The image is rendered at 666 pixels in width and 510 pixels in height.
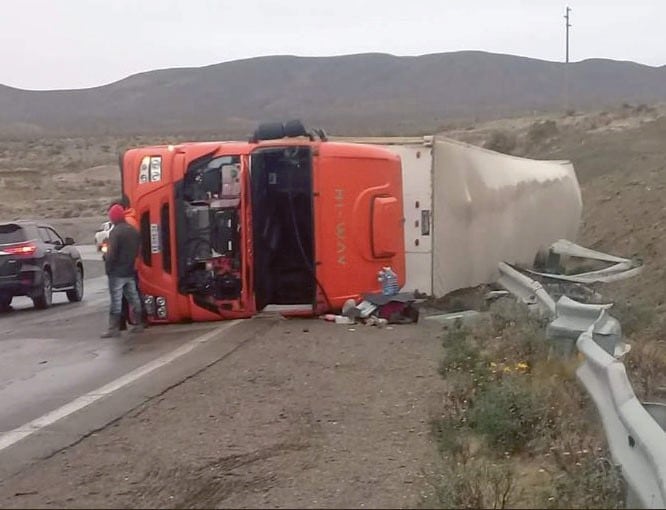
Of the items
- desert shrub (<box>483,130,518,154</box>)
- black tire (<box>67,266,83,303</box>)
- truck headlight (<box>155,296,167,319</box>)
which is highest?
desert shrub (<box>483,130,518,154</box>)

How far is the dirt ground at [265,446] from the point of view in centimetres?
647

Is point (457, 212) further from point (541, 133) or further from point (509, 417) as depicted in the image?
point (541, 133)

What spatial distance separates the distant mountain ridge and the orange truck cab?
1983 centimetres

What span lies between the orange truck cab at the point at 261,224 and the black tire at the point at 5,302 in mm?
6171

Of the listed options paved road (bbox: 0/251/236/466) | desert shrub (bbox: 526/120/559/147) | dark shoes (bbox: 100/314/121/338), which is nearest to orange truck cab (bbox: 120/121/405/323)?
dark shoes (bbox: 100/314/121/338)

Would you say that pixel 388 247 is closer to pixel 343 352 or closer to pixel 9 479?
pixel 343 352

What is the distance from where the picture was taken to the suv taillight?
20.1 metres

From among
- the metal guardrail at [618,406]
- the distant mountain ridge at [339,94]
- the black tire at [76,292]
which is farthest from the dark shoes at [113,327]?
the distant mountain ridge at [339,94]

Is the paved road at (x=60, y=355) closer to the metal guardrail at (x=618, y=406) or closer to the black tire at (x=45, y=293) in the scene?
the black tire at (x=45, y=293)

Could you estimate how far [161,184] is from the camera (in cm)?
1489

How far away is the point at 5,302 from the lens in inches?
824

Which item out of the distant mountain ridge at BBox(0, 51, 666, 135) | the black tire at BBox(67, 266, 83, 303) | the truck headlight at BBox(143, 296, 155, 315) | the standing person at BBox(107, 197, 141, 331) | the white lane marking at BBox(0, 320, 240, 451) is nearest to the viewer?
the white lane marking at BBox(0, 320, 240, 451)

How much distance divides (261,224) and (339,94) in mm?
46001

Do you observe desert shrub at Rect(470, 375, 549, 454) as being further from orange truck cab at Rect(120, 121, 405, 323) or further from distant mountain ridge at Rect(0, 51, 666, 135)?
distant mountain ridge at Rect(0, 51, 666, 135)
